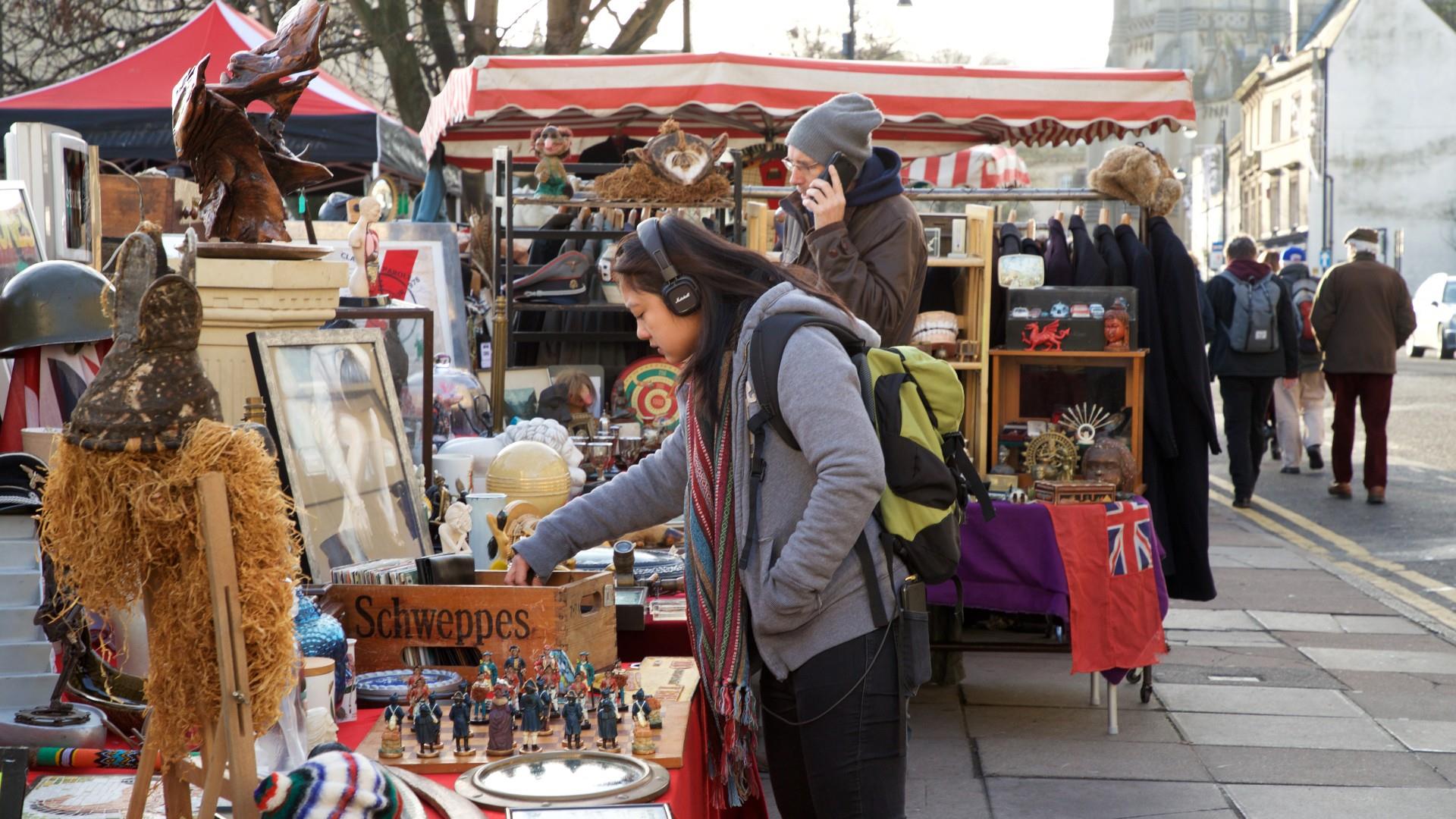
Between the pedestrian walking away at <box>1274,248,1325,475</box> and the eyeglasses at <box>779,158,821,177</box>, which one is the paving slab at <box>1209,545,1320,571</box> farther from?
the eyeglasses at <box>779,158,821,177</box>

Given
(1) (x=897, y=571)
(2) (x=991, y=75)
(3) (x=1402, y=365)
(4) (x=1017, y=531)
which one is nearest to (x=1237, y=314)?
(2) (x=991, y=75)

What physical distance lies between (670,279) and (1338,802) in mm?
3271

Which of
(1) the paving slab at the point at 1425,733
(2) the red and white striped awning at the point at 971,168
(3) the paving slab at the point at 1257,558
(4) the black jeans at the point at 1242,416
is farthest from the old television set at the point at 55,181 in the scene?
(4) the black jeans at the point at 1242,416

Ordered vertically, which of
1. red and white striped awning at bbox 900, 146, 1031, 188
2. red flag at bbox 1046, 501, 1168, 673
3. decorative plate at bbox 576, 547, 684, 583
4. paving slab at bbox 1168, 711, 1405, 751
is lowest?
paving slab at bbox 1168, 711, 1405, 751

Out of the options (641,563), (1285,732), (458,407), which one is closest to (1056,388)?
(1285,732)

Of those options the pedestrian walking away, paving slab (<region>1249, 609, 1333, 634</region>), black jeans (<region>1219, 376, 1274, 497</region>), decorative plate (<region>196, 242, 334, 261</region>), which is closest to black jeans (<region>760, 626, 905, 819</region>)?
decorative plate (<region>196, 242, 334, 261</region>)

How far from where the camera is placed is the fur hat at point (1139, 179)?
19.5 ft

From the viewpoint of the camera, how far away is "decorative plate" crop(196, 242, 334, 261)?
9.66ft

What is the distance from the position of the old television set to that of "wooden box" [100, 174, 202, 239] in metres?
1.93

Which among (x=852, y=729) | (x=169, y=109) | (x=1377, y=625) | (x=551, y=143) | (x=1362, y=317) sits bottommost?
(x=1377, y=625)

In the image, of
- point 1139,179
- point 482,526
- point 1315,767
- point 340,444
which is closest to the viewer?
point 340,444

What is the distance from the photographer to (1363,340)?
35.9 ft

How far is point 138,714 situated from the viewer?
221 cm

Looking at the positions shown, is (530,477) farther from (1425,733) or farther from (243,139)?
(1425,733)
